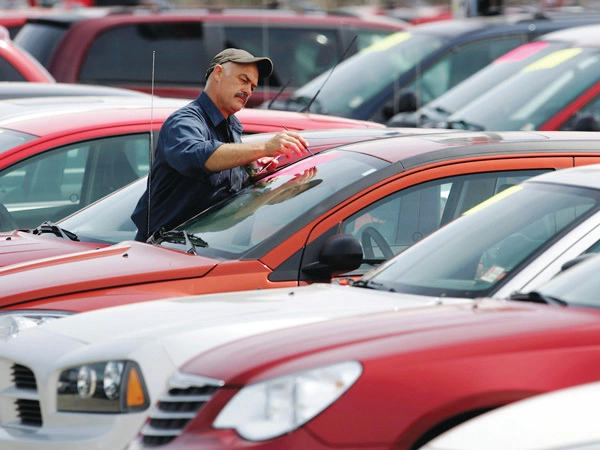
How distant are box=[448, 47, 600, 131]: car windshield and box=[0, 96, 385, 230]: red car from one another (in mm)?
3876

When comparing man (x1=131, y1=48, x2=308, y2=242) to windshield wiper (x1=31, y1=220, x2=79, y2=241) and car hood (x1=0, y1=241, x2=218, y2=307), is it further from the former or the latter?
car hood (x1=0, y1=241, x2=218, y2=307)

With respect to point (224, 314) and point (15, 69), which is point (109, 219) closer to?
point (224, 314)

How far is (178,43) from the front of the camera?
55.6ft

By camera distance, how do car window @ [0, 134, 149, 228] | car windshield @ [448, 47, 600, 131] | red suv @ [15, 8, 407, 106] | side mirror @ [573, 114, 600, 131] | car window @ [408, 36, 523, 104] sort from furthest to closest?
red suv @ [15, 8, 407, 106]
car window @ [408, 36, 523, 104]
car windshield @ [448, 47, 600, 131]
side mirror @ [573, 114, 600, 131]
car window @ [0, 134, 149, 228]

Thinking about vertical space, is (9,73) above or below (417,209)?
above

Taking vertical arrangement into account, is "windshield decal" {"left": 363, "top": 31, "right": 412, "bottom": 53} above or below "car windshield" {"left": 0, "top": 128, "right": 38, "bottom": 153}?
above

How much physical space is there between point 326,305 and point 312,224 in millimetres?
1352

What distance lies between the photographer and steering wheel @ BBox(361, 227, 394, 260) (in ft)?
19.8

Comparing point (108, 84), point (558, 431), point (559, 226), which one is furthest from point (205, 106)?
point (108, 84)

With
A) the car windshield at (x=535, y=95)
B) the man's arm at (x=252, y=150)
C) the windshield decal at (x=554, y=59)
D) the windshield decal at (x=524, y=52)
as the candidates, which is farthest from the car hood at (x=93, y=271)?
the windshield decal at (x=524, y=52)

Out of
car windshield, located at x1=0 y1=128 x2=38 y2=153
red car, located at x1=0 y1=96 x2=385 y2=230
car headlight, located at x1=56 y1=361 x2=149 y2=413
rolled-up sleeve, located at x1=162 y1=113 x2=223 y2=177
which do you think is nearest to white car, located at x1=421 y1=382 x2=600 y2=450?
car headlight, located at x1=56 y1=361 x2=149 y2=413

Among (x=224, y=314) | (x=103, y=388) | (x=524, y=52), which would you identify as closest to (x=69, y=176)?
(x=224, y=314)

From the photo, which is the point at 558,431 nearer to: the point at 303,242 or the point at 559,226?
the point at 559,226

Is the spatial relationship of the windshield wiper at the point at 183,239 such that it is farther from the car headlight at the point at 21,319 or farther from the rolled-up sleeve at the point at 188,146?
the car headlight at the point at 21,319
